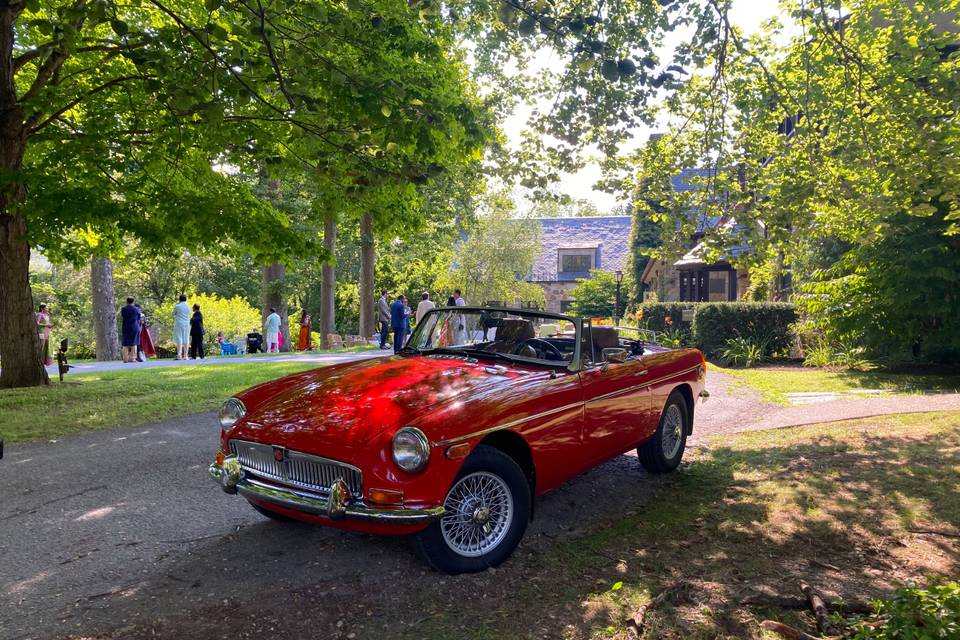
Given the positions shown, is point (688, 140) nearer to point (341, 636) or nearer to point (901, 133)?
point (901, 133)

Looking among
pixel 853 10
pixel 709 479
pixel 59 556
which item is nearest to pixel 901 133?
pixel 853 10

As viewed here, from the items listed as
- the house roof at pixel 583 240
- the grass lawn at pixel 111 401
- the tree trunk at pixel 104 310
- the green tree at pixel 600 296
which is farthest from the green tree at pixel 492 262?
the grass lawn at pixel 111 401

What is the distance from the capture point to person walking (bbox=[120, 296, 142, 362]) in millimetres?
17672

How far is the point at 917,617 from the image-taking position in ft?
8.61

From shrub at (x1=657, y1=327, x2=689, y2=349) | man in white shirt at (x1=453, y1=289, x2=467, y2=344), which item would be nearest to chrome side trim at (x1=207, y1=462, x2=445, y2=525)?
man in white shirt at (x1=453, y1=289, x2=467, y2=344)

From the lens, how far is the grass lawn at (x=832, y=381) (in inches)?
433

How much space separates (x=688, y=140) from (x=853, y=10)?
4984mm

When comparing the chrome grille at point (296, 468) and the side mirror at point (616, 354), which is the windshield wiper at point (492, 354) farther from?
the chrome grille at point (296, 468)

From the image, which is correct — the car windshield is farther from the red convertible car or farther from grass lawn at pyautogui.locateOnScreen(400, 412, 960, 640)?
grass lawn at pyautogui.locateOnScreen(400, 412, 960, 640)

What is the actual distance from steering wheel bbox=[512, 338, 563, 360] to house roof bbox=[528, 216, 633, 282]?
3855 centimetres

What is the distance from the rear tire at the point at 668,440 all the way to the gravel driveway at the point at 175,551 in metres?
0.19

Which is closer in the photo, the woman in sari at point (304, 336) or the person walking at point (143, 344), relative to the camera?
the person walking at point (143, 344)

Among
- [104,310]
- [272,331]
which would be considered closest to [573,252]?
[272,331]

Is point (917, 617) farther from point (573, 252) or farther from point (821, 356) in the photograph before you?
point (573, 252)
